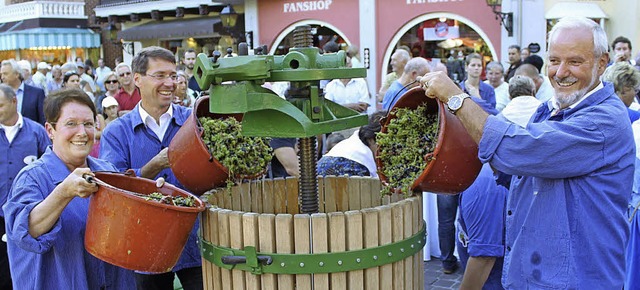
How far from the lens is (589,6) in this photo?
12531 mm

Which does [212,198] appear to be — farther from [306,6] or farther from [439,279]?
[306,6]

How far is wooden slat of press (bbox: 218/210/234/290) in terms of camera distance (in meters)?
2.36

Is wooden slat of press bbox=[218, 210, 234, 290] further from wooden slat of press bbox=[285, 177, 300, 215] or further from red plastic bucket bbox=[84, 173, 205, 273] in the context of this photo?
wooden slat of press bbox=[285, 177, 300, 215]

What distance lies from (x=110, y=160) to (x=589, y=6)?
11.6 m

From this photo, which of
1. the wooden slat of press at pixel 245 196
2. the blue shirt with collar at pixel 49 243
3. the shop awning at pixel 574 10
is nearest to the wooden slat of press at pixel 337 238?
the wooden slat of press at pixel 245 196

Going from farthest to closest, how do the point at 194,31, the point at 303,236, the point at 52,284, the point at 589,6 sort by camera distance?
the point at 194,31 → the point at 589,6 → the point at 52,284 → the point at 303,236

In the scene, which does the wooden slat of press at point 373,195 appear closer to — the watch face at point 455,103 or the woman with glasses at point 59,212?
the watch face at point 455,103

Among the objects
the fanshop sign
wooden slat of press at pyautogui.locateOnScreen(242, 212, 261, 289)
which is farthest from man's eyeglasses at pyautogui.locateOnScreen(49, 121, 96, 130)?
the fanshop sign

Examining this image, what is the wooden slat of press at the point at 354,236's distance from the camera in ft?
7.36

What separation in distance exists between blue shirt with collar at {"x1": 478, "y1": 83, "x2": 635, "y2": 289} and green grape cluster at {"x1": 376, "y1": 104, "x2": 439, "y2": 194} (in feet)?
1.38

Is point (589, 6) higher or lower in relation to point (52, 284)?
higher

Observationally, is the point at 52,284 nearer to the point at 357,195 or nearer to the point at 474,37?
the point at 357,195

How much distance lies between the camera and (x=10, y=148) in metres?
4.86

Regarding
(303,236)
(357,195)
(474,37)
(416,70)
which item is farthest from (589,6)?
(303,236)
